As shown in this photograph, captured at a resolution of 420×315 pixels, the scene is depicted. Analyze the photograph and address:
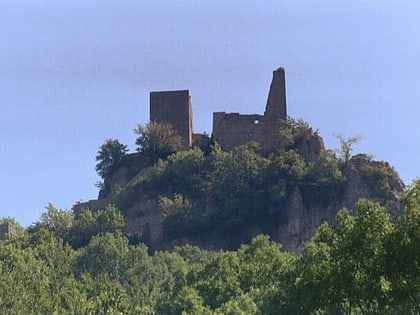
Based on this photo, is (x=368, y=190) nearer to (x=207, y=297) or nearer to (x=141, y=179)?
(x=141, y=179)

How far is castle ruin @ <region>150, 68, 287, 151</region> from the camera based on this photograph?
116688mm

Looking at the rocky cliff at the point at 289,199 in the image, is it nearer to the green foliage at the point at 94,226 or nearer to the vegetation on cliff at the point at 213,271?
the green foliage at the point at 94,226

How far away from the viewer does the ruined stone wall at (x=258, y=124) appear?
116 meters

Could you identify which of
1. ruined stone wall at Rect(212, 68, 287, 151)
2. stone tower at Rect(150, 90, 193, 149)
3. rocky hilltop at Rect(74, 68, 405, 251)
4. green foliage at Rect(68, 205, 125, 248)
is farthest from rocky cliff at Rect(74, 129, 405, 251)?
stone tower at Rect(150, 90, 193, 149)

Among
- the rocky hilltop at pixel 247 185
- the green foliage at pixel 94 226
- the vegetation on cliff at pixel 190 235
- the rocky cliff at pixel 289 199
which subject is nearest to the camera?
the vegetation on cliff at pixel 190 235

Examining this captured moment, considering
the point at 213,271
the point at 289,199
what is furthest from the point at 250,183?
the point at 213,271

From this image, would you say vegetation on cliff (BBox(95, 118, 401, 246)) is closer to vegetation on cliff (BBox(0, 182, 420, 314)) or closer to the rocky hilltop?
the rocky hilltop

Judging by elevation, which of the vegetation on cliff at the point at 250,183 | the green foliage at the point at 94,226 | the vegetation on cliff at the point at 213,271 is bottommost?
the vegetation on cliff at the point at 213,271

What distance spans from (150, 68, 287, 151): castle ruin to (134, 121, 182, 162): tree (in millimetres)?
1102

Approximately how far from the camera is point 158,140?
118 m

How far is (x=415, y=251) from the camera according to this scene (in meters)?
47.1

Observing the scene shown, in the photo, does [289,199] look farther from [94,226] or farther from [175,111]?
[175,111]

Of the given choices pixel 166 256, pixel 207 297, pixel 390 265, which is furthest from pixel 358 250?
pixel 166 256

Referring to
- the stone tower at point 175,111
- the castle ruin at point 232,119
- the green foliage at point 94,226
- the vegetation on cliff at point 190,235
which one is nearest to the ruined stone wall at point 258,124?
the castle ruin at point 232,119
